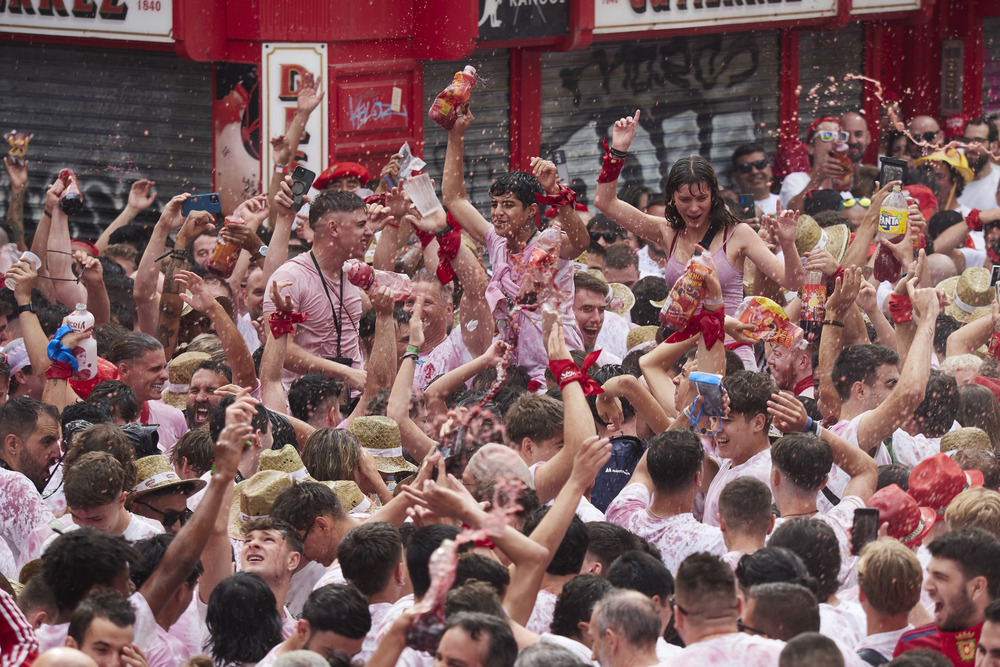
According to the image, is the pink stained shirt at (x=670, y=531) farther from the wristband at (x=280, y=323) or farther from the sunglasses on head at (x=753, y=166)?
the sunglasses on head at (x=753, y=166)

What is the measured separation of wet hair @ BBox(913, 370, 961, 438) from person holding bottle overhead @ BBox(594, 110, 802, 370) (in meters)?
1.03

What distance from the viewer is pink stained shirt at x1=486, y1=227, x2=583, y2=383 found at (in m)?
6.93

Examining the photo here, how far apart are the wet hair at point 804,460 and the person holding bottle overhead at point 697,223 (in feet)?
6.31

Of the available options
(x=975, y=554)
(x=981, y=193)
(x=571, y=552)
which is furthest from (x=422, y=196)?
(x=981, y=193)

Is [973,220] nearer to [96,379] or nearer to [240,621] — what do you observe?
[96,379]

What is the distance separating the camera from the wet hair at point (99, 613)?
3.81 m

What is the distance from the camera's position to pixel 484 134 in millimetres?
12086

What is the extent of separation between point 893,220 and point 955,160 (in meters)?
4.09

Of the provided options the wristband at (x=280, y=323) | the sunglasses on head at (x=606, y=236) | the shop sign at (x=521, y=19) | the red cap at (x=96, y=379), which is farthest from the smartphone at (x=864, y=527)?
the shop sign at (x=521, y=19)

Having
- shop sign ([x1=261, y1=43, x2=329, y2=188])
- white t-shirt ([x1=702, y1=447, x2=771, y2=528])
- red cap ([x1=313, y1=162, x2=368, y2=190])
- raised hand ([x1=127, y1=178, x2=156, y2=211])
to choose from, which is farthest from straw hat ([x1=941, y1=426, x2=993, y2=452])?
shop sign ([x1=261, y1=43, x2=329, y2=188])

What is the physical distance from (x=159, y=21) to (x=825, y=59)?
24.1 feet

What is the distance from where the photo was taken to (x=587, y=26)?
11.6 meters

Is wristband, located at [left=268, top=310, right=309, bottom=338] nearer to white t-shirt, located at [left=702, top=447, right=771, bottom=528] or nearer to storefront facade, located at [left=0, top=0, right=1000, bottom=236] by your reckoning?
white t-shirt, located at [left=702, top=447, right=771, bottom=528]


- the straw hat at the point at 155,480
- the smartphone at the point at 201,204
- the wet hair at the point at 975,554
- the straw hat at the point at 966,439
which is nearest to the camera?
the wet hair at the point at 975,554
